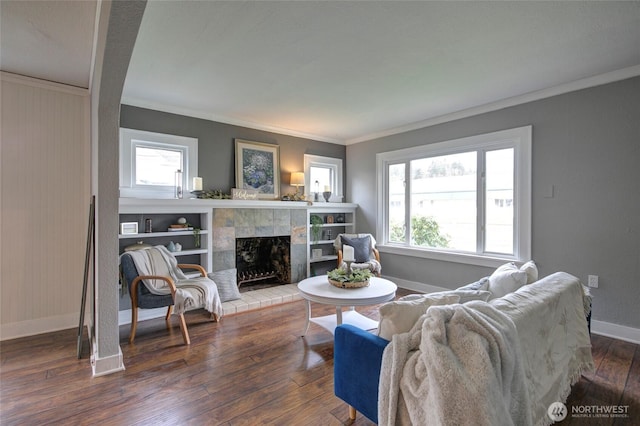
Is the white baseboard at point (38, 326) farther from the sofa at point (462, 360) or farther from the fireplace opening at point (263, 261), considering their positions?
the sofa at point (462, 360)

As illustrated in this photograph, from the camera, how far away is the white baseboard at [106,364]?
233 cm

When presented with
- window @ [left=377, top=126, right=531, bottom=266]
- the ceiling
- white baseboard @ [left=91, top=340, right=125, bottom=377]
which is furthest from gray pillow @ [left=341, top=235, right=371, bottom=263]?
white baseboard @ [left=91, top=340, right=125, bottom=377]

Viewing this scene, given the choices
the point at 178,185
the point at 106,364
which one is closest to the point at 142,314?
the point at 106,364

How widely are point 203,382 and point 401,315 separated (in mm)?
1634

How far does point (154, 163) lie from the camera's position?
3.91 meters

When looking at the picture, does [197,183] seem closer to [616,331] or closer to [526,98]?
[526,98]

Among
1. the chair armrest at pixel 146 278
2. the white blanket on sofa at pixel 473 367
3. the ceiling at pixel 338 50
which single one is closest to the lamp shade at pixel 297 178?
the ceiling at pixel 338 50

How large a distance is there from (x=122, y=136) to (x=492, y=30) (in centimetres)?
387

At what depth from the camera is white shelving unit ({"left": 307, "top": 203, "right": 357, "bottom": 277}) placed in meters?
5.23

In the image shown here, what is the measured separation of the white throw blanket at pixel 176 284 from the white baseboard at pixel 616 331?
3884 millimetres

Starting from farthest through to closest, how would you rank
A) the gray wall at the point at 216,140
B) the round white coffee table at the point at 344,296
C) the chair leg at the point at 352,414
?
the gray wall at the point at 216,140, the round white coffee table at the point at 344,296, the chair leg at the point at 352,414

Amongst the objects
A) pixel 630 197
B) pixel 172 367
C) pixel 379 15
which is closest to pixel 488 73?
pixel 379 15

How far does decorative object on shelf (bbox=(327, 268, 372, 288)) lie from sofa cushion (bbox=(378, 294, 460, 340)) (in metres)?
1.32

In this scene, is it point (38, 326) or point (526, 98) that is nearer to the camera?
point (38, 326)
